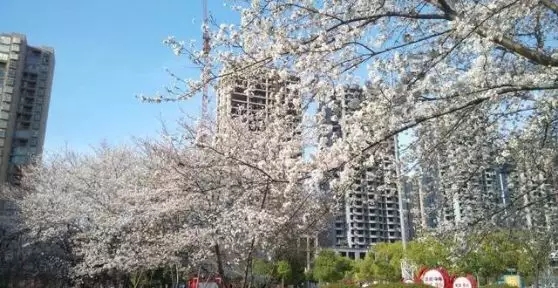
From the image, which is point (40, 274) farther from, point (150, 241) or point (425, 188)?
point (425, 188)

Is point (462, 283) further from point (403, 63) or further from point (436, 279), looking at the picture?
point (403, 63)

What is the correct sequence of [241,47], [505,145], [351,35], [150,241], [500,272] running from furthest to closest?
1. [500,272]
2. [150,241]
3. [505,145]
4. [241,47]
5. [351,35]

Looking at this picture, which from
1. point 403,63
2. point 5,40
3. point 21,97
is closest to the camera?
point 403,63

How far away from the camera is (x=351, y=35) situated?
209 inches

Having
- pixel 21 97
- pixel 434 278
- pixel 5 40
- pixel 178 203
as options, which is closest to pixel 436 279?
pixel 434 278

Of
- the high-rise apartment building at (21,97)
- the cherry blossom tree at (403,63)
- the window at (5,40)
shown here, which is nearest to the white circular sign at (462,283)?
the cherry blossom tree at (403,63)

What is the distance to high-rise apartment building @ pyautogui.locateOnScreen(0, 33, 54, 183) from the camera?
53.4 meters

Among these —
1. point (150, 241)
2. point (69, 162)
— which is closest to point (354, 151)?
point (150, 241)

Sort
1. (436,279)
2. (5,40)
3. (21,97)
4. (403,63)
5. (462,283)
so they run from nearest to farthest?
(403,63) → (462,283) → (436,279) → (21,97) → (5,40)

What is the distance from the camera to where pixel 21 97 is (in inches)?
2215

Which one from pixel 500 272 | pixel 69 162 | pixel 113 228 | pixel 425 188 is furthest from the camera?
pixel 500 272

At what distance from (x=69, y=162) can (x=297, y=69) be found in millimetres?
21165

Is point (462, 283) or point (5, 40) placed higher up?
point (5, 40)

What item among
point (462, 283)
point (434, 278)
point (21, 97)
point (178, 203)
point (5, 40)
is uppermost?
point (5, 40)
